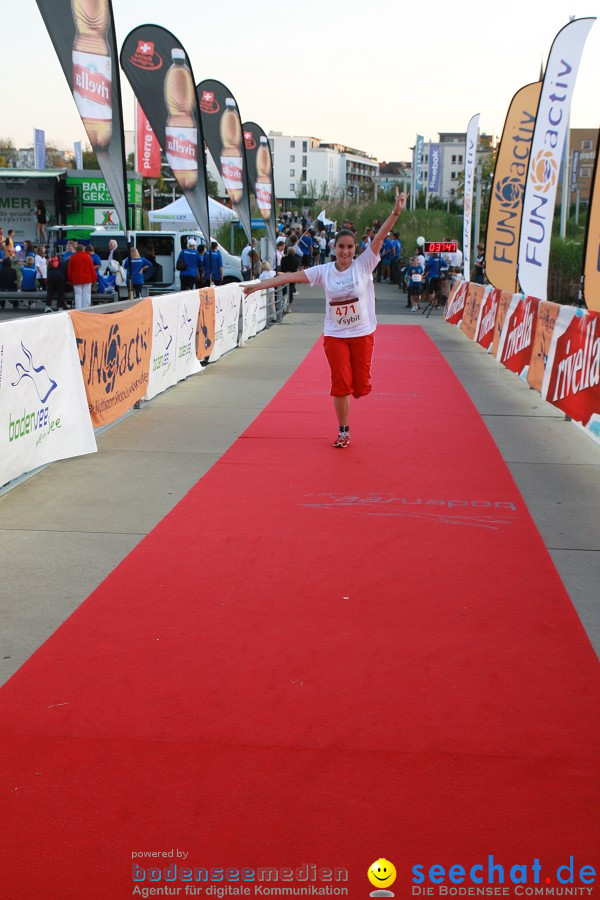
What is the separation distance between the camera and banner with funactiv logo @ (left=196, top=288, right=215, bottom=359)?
587 inches

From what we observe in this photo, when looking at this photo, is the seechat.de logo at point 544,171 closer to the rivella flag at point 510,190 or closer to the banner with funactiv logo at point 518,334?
the banner with funactiv logo at point 518,334

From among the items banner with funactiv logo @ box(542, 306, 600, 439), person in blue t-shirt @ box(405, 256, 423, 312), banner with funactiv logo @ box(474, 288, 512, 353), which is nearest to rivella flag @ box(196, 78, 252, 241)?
banner with funactiv logo @ box(474, 288, 512, 353)

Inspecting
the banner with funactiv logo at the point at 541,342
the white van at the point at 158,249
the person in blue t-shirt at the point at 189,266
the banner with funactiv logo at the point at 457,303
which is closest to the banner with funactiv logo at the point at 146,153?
the white van at the point at 158,249

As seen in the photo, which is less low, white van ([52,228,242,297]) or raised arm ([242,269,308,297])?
raised arm ([242,269,308,297])

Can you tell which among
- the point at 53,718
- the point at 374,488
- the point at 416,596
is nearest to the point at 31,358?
the point at 374,488

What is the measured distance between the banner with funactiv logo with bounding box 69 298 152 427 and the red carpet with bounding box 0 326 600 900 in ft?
8.03

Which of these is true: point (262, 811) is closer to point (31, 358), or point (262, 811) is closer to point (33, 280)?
point (31, 358)

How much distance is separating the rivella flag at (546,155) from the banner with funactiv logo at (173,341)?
5.89 m

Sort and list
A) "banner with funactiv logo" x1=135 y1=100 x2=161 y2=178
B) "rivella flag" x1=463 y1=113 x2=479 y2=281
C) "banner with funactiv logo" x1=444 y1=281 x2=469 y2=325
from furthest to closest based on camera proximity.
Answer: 1. "banner with funactiv logo" x1=135 y1=100 x2=161 y2=178
2. "rivella flag" x1=463 y1=113 x2=479 y2=281
3. "banner with funactiv logo" x1=444 y1=281 x2=469 y2=325

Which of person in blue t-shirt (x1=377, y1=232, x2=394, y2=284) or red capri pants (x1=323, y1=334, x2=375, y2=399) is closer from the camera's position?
red capri pants (x1=323, y1=334, x2=375, y2=399)

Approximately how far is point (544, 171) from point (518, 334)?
11.3 feet

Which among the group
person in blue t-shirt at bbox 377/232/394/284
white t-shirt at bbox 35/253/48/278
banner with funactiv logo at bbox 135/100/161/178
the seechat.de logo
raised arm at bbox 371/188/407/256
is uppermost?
banner with funactiv logo at bbox 135/100/161/178

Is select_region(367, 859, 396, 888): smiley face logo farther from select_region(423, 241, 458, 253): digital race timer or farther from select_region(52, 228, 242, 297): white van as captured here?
select_region(423, 241, 458, 253): digital race timer

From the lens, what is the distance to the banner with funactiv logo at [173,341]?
1195 cm
